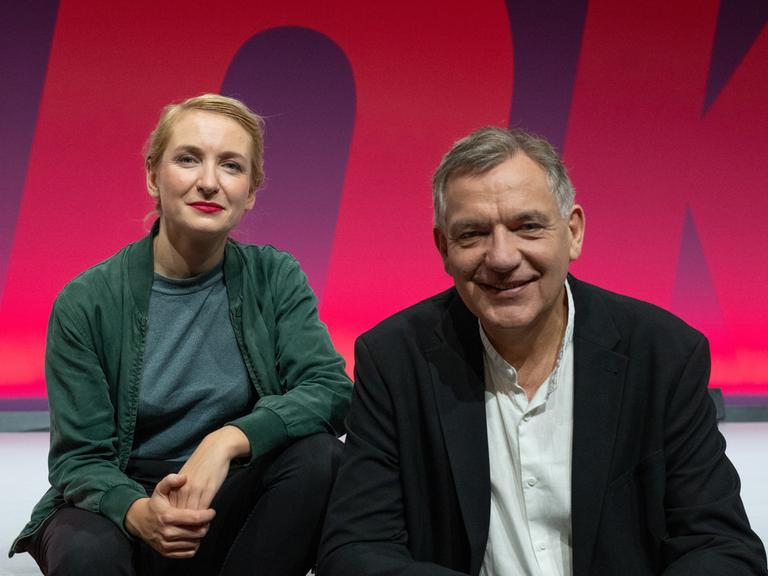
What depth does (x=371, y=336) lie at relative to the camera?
1.64 metres

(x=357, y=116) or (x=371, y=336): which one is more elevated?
(x=357, y=116)

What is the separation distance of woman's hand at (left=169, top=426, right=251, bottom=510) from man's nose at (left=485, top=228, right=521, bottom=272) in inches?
24.4

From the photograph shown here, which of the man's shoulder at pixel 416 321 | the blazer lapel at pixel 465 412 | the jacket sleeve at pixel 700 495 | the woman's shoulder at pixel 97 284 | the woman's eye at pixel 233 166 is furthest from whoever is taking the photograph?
the woman's eye at pixel 233 166

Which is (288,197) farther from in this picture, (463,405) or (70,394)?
(463,405)

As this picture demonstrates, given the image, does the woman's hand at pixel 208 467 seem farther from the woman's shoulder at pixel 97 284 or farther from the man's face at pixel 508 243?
the man's face at pixel 508 243

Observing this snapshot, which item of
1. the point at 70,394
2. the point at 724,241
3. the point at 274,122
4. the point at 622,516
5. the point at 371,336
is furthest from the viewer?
the point at 724,241

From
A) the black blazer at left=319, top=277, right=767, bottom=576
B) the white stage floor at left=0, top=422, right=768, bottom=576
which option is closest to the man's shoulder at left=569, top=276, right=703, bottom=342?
the black blazer at left=319, top=277, right=767, bottom=576

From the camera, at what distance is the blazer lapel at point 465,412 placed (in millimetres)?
1519

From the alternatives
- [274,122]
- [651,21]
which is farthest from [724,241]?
[274,122]

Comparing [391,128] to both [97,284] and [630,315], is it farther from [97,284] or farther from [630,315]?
[630,315]

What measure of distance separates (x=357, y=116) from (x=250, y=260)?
2913 millimetres

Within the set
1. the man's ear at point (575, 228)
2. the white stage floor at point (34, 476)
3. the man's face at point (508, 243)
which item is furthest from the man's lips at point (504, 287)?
the white stage floor at point (34, 476)

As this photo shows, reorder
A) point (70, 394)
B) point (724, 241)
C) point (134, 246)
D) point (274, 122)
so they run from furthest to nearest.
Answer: point (724, 241)
point (274, 122)
point (134, 246)
point (70, 394)

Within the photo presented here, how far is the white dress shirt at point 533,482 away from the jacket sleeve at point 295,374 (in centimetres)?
45
